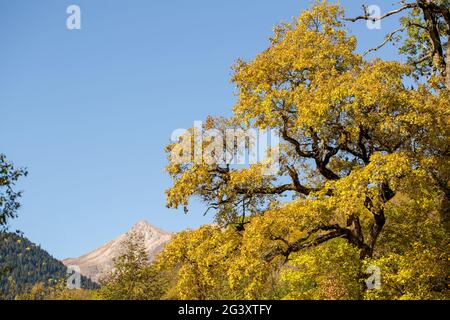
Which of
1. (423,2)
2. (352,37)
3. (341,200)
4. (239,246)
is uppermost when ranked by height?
(423,2)

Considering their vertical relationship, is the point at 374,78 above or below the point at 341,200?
above

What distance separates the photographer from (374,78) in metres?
26.8

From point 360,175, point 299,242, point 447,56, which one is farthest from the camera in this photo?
point 447,56

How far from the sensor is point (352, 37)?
3109cm

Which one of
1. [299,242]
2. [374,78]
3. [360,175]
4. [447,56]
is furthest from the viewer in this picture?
Answer: [447,56]

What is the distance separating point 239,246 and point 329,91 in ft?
28.0

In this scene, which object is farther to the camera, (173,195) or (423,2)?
(423,2)

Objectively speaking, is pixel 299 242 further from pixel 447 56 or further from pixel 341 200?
pixel 447 56

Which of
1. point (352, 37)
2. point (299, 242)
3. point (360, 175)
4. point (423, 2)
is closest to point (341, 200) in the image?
point (360, 175)
